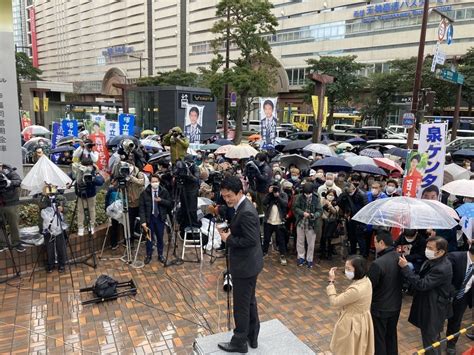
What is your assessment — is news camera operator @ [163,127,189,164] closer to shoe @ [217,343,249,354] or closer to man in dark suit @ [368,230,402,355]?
shoe @ [217,343,249,354]

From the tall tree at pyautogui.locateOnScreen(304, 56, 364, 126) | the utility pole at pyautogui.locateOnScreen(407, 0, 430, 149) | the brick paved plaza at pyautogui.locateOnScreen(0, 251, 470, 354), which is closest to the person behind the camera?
the brick paved plaza at pyautogui.locateOnScreen(0, 251, 470, 354)

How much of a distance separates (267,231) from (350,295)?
148 inches

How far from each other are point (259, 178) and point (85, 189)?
10.7 feet

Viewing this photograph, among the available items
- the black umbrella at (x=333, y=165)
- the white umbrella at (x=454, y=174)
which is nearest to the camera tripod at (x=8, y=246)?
the black umbrella at (x=333, y=165)

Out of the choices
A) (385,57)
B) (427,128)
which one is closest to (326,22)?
(385,57)

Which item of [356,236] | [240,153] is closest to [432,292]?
[356,236]

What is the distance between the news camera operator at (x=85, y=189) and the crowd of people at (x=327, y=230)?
18mm

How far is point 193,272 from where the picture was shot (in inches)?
252

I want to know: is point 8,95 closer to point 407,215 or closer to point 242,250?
point 242,250

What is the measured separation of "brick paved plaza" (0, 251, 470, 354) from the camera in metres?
4.41

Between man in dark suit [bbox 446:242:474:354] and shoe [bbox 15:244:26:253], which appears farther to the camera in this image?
shoe [bbox 15:244:26:253]

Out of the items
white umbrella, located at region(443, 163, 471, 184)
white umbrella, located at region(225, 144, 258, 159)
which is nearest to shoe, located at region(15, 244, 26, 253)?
white umbrella, located at region(225, 144, 258, 159)

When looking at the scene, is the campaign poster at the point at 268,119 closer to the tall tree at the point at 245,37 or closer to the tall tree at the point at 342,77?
the tall tree at the point at 245,37

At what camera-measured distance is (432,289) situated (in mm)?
3904
